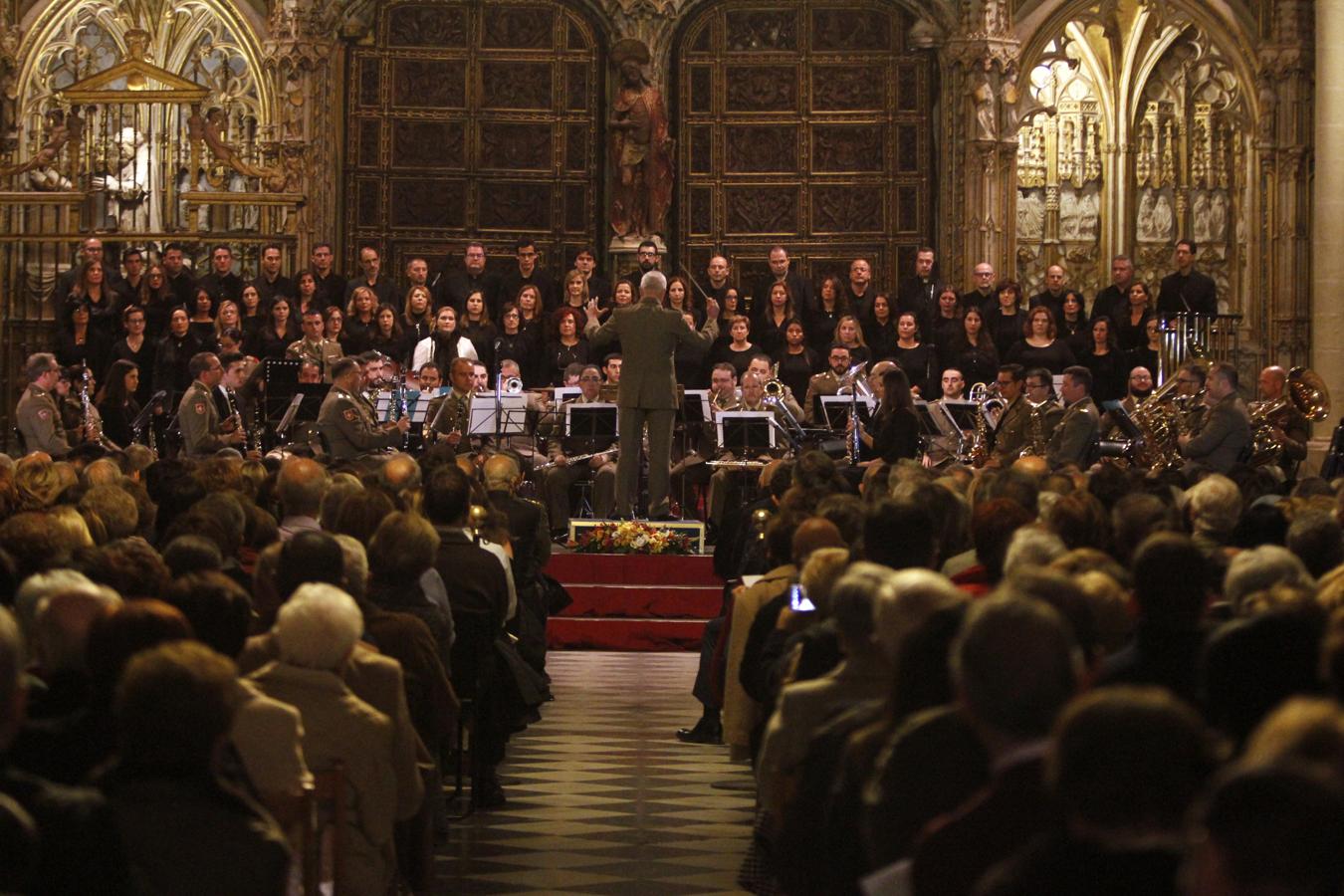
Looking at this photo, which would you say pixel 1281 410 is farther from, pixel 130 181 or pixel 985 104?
pixel 130 181

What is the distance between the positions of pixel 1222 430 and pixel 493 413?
5.18m

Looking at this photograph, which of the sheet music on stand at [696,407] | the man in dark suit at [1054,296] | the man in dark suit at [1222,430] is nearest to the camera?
the man in dark suit at [1222,430]

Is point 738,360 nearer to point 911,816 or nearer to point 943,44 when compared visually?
point 943,44

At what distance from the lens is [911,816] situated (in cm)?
350

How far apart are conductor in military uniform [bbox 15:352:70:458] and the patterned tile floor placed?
524cm

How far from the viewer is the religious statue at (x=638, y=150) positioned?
1972 cm

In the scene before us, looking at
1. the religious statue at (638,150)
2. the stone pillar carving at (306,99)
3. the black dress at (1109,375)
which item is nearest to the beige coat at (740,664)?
the black dress at (1109,375)

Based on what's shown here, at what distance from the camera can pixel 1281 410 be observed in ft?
49.0

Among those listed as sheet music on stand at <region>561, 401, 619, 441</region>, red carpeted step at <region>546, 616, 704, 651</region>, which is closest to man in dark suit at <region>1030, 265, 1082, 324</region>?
sheet music on stand at <region>561, 401, 619, 441</region>

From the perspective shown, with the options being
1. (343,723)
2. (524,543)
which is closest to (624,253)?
(524,543)

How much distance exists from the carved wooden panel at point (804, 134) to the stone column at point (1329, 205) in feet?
11.6

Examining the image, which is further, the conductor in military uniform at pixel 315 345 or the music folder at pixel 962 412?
the conductor in military uniform at pixel 315 345

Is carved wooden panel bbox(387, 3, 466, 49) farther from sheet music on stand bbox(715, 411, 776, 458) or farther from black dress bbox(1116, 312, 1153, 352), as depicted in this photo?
sheet music on stand bbox(715, 411, 776, 458)

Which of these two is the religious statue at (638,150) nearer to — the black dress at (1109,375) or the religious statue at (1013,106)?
the religious statue at (1013,106)
